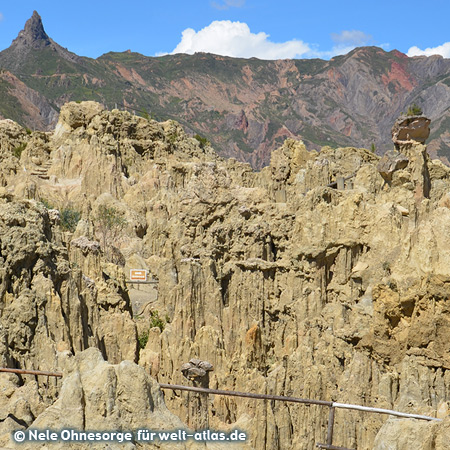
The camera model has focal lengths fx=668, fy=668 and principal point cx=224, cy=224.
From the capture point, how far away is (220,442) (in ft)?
31.2

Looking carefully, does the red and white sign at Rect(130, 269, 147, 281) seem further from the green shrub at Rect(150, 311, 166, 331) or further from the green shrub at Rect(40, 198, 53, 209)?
the green shrub at Rect(40, 198, 53, 209)

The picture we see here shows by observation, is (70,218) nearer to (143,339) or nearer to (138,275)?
(138,275)

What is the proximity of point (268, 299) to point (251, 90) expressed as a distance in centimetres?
13320

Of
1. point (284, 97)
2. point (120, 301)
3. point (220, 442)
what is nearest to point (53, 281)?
point (120, 301)

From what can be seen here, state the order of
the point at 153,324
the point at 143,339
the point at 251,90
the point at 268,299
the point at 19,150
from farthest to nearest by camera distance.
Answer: the point at 251,90 → the point at 19,150 → the point at 268,299 → the point at 153,324 → the point at 143,339

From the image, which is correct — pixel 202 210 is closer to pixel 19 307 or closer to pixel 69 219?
pixel 69 219

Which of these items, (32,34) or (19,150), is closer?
(19,150)

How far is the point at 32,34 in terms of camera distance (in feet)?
453

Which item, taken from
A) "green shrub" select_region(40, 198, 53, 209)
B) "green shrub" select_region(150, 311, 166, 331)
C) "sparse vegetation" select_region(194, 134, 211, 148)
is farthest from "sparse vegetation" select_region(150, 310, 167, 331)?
"sparse vegetation" select_region(194, 134, 211, 148)

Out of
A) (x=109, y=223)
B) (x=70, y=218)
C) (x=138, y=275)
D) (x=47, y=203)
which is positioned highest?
(x=47, y=203)

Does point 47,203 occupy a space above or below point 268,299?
above

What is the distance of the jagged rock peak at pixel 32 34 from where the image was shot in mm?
136875

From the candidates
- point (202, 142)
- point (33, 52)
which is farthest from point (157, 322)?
point (33, 52)

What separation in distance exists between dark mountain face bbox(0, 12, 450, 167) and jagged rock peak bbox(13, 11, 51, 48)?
8.1 inches
